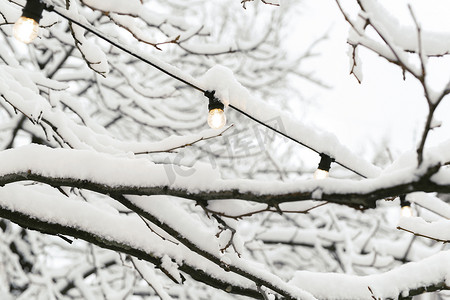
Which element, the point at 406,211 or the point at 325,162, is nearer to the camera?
the point at 325,162

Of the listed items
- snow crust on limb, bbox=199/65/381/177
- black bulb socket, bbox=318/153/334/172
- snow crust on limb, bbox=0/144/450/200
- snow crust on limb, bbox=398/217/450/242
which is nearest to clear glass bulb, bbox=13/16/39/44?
snow crust on limb, bbox=0/144/450/200

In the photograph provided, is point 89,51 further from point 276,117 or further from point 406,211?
point 406,211

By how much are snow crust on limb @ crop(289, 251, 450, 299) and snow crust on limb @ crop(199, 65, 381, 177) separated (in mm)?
496

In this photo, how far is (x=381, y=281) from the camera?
6.35ft

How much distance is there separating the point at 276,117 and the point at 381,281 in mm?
932

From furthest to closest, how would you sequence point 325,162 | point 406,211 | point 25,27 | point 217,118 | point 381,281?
point 406,211, point 325,162, point 381,281, point 217,118, point 25,27

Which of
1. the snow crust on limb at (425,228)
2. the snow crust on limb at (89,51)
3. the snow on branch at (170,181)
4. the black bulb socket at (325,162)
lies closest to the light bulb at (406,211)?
the black bulb socket at (325,162)

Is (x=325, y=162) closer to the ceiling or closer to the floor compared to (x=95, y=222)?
closer to the ceiling

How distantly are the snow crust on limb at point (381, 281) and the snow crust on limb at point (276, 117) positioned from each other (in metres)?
0.50

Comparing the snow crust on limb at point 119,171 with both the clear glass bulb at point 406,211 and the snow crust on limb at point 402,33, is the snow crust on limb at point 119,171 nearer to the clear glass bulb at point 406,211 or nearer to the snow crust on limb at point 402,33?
the snow crust on limb at point 402,33

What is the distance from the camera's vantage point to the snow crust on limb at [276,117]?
1.88 meters

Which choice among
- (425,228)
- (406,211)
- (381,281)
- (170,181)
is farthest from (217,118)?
(406,211)

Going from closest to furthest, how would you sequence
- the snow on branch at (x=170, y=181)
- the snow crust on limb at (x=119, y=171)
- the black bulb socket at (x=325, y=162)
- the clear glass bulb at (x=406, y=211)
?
the snow on branch at (x=170, y=181) → the snow crust on limb at (x=119, y=171) → the black bulb socket at (x=325, y=162) → the clear glass bulb at (x=406, y=211)

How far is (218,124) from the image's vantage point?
5.99ft
